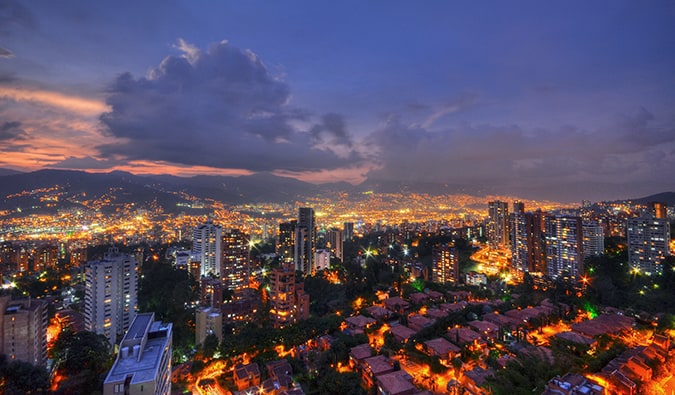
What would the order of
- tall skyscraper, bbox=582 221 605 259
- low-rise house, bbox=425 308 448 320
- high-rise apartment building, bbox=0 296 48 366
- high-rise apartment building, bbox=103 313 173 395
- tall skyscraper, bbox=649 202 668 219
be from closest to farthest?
high-rise apartment building, bbox=103 313 173 395 < high-rise apartment building, bbox=0 296 48 366 < low-rise house, bbox=425 308 448 320 < tall skyscraper, bbox=582 221 605 259 < tall skyscraper, bbox=649 202 668 219

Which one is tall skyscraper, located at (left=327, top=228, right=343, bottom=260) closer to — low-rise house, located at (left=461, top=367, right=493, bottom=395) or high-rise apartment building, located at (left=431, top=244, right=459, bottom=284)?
high-rise apartment building, located at (left=431, top=244, right=459, bottom=284)

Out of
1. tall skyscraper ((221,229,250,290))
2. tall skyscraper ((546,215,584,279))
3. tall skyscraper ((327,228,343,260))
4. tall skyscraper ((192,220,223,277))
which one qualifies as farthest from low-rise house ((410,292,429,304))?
tall skyscraper ((192,220,223,277))

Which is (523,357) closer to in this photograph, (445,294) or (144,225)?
(445,294)

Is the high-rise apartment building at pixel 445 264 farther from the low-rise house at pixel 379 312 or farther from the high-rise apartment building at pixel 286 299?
the high-rise apartment building at pixel 286 299

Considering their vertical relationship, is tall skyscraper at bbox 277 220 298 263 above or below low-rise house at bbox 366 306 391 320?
above

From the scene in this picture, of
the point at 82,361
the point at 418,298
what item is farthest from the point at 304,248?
the point at 82,361

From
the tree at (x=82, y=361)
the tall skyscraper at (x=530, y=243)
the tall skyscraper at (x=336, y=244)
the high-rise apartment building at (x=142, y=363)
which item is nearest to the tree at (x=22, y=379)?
the tree at (x=82, y=361)

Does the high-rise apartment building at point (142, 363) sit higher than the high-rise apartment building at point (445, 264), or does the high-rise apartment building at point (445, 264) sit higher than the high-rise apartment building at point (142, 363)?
the high-rise apartment building at point (142, 363)
